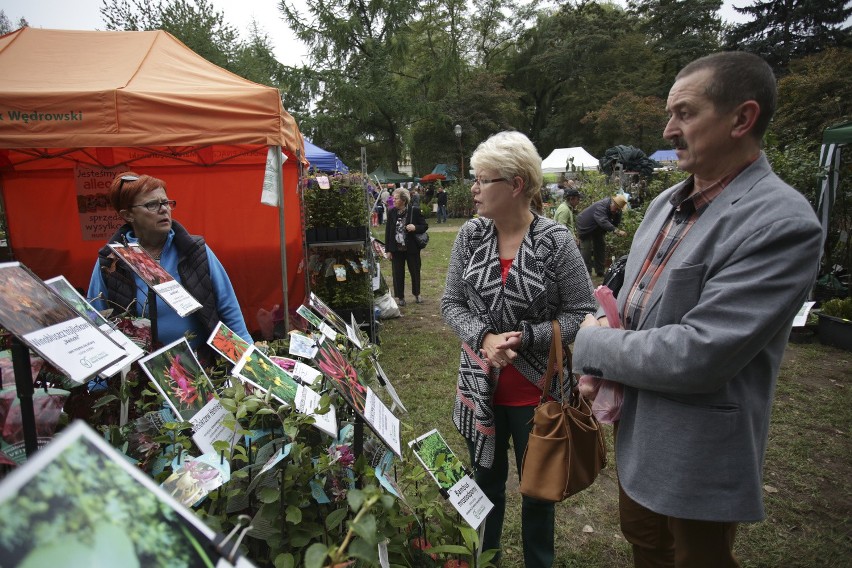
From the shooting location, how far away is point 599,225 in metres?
8.41

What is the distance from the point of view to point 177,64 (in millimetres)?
4293

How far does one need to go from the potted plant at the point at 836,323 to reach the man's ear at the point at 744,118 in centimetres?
554

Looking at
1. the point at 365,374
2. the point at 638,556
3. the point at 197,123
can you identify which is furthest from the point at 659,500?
the point at 197,123

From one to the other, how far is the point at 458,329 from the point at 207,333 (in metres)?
1.28

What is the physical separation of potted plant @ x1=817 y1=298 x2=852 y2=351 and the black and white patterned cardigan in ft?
16.7

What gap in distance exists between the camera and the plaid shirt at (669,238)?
1.35 m

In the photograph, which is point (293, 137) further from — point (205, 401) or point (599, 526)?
point (599, 526)

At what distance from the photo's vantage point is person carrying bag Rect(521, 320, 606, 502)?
1579 millimetres

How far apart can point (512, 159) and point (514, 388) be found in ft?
2.92

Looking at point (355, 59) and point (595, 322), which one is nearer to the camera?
point (595, 322)

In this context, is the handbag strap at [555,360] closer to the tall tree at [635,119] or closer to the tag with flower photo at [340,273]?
the tag with flower photo at [340,273]

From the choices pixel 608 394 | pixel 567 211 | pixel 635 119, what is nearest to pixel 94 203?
pixel 608 394

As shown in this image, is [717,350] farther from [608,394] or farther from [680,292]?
[608,394]

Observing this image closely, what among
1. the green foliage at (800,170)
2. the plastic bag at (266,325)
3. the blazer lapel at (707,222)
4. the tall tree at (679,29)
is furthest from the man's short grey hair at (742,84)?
the tall tree at (679,29)
